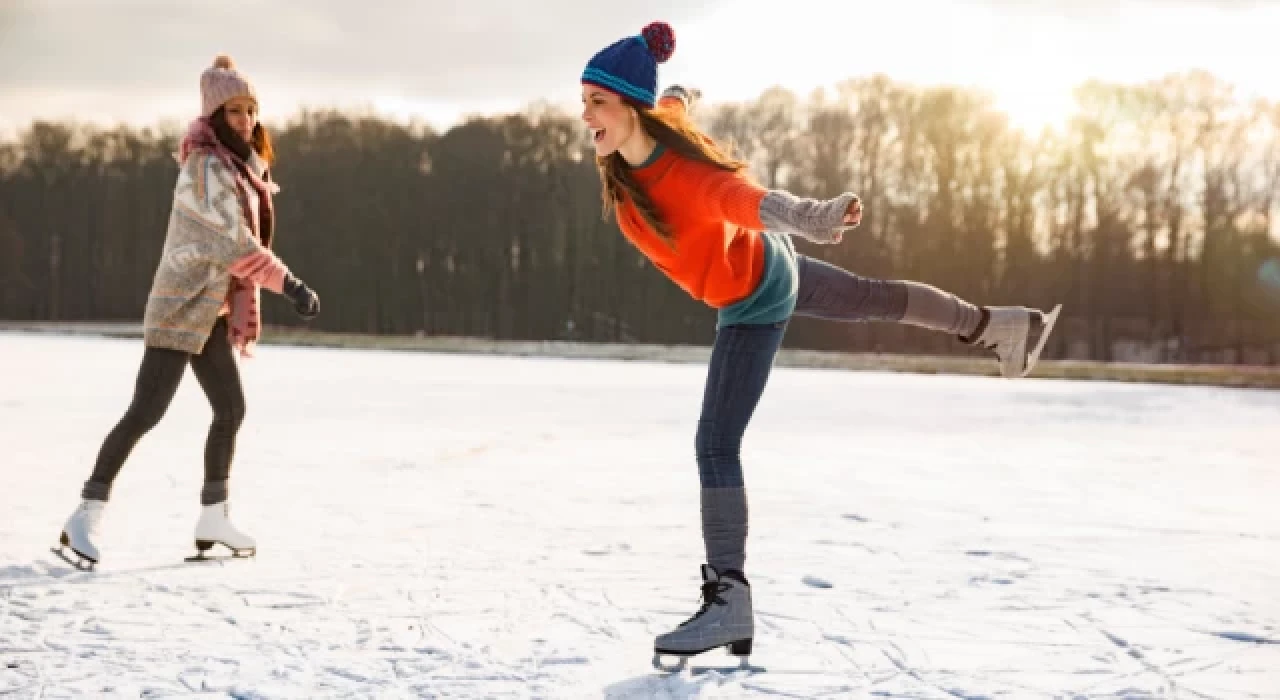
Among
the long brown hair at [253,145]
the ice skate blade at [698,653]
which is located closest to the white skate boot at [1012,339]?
the ice skate blade at [698,653]

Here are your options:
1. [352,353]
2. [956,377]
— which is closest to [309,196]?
[352,353]

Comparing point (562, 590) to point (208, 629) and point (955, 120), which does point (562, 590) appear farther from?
point (955, 120)

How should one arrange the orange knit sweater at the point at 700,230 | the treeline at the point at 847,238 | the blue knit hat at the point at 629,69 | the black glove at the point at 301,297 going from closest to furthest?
the orange knit sweater at the point at 700,230 → the blue knit hat at the point at 629,69 → the black glove at the point at 301,297 → the treeline at the point at 847,238

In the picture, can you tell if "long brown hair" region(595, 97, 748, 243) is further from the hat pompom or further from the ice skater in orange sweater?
the hat pompom

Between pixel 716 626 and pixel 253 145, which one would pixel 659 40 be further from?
pixel 253 145

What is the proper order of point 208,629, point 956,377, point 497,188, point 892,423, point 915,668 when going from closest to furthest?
point 915,668 → point 208,629 → point 892,423 → point 956,377 → point 497,188

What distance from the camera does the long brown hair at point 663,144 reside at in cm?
271

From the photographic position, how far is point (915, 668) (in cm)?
289

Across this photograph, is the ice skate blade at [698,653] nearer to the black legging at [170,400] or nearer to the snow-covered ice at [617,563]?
the snow-covered ice at [617,563]

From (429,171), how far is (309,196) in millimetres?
3280

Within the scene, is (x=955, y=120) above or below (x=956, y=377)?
above

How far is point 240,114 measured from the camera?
3.87 meters

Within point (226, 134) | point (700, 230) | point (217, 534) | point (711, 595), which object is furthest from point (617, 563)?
point (226, 134)

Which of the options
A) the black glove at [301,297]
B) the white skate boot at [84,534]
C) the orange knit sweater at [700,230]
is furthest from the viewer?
the white skate boot at [84,534]
